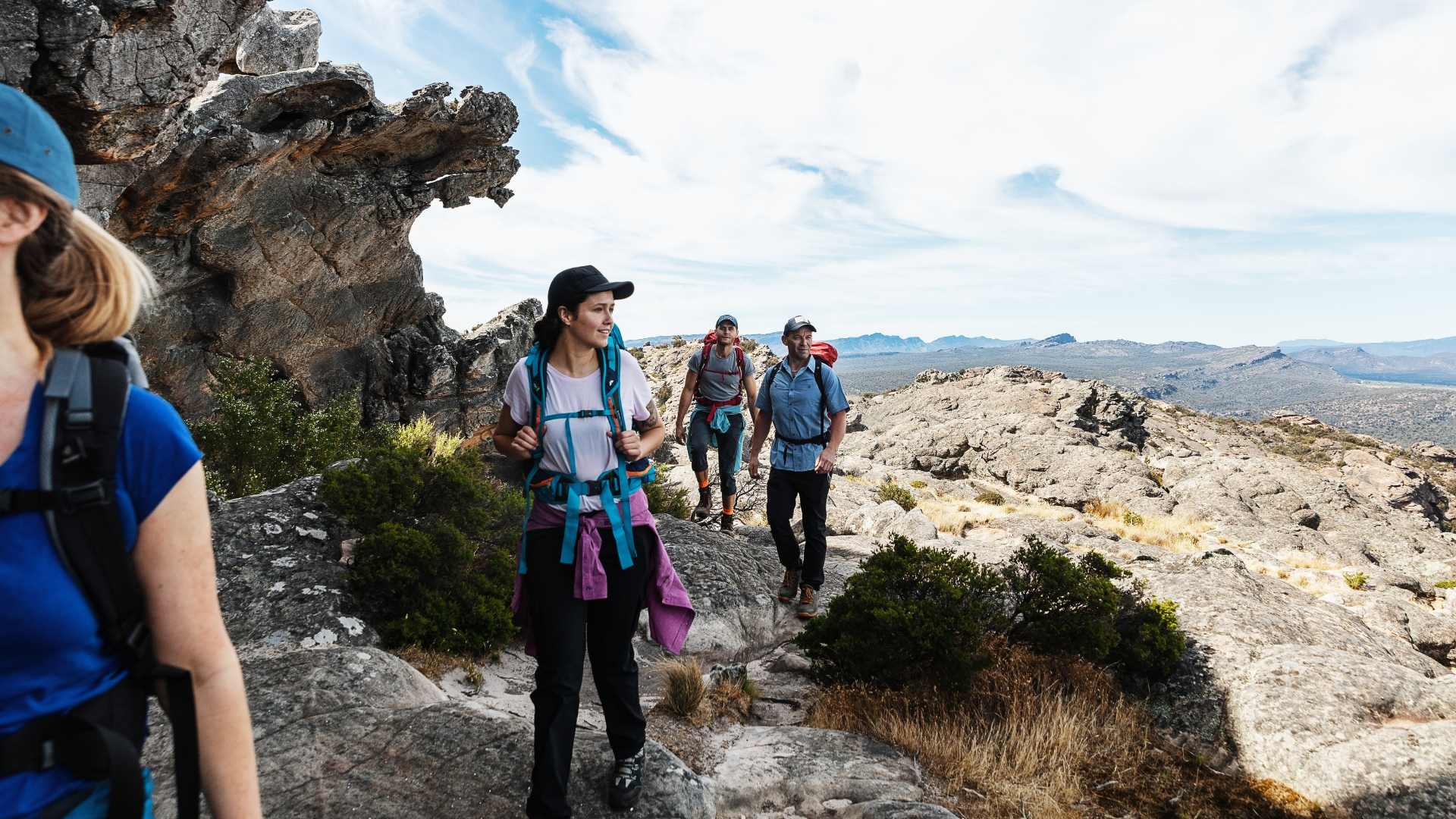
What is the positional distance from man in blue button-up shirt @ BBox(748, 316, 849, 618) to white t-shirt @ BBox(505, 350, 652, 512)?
3.93 m

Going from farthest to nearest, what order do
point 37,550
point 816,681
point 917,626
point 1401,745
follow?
1. point 816,681
2. point 917,626
3. point 1401,745
4. point 37,550

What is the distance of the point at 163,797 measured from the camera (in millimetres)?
3551

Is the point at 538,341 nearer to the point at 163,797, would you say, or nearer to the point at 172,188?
the point at 163,797

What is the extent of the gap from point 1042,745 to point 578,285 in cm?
466

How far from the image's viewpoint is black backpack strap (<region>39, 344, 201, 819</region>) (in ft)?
4.18

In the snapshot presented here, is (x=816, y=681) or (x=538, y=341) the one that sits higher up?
(x=538, y=341)

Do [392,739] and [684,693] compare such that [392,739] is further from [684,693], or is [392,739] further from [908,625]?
[908,625]

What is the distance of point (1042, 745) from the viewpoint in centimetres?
549

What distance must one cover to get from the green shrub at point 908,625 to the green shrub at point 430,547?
3.13 metres

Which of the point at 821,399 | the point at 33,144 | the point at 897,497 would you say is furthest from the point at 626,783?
the point at 897,497

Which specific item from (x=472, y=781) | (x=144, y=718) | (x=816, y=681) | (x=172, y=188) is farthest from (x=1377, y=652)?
(x=172, y=188)

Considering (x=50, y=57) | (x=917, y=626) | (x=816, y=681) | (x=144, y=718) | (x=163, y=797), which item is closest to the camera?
(x=144, y=718)

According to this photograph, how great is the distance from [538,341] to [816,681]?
4.44 m

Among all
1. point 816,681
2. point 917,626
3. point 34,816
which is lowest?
point 816,681
